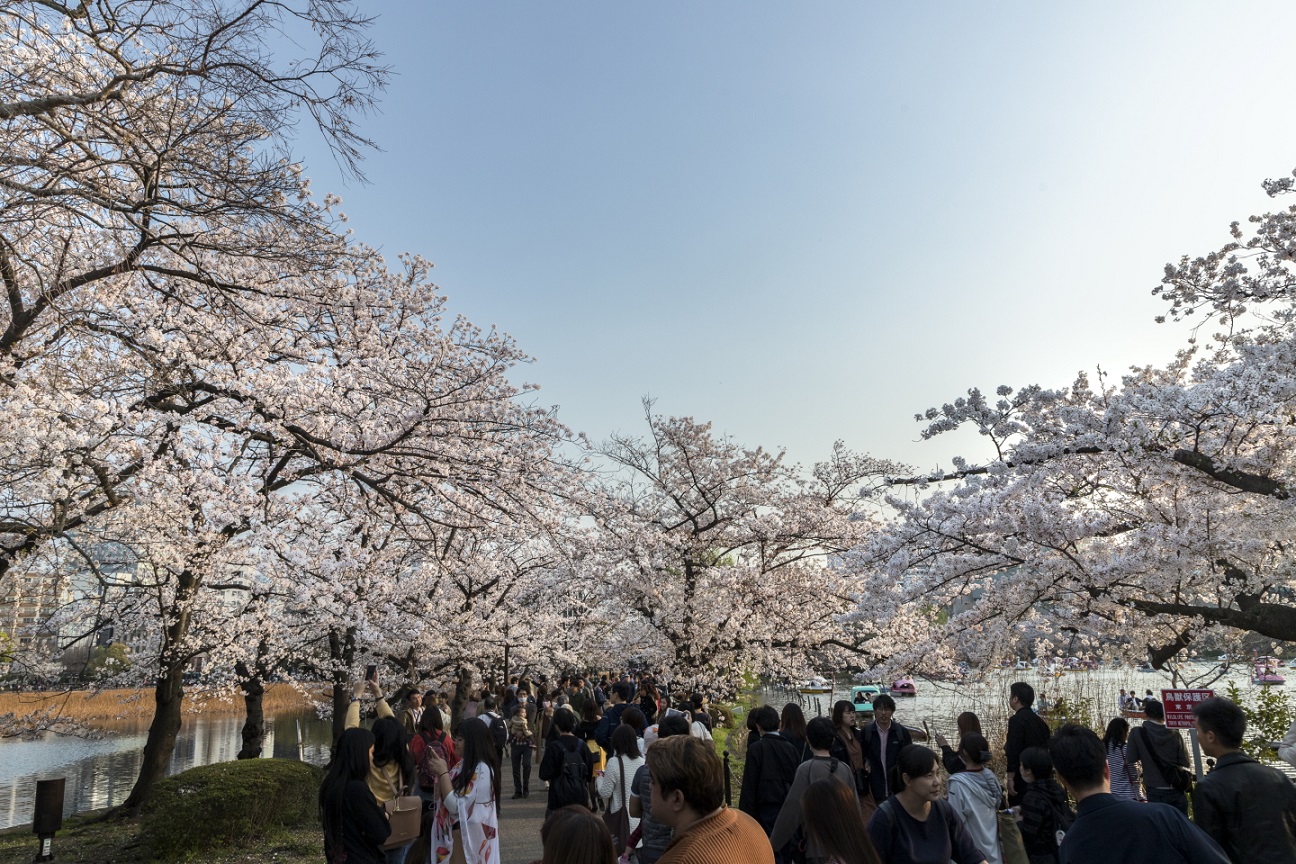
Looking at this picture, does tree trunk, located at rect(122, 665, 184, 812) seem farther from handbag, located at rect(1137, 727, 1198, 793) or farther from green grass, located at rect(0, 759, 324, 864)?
handbag, located at rect(1137, 727, 1198, 793)

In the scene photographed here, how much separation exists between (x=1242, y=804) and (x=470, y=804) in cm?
404

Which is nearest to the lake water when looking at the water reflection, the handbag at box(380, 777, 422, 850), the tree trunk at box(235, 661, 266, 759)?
the water reflection

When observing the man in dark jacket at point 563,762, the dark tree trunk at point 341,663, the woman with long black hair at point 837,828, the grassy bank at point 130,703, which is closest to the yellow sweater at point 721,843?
the woman with long black hair at point 837,828

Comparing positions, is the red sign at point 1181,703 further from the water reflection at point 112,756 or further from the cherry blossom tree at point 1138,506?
the water reflection at point 112,756

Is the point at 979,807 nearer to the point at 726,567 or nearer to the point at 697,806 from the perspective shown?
the point at 697,806

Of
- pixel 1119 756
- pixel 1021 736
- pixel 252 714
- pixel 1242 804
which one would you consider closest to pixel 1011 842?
pixel 1021 736

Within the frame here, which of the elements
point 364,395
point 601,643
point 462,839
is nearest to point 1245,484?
point 462,839

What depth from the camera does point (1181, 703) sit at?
790cm

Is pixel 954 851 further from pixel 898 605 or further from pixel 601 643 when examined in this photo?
pixel 601 643

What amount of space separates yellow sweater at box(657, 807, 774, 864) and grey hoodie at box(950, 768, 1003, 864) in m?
2.35

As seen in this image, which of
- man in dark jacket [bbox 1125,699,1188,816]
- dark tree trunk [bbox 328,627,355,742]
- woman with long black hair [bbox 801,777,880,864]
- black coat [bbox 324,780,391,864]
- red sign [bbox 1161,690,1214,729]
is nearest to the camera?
woman with long black hair [bbox 801,777,880,864]

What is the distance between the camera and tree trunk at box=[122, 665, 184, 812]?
434 inches

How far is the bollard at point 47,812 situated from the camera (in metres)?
8.62

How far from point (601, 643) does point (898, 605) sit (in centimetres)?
1632
